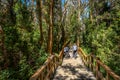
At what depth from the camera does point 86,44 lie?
35.1m

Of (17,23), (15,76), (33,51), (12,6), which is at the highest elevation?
(12,6)

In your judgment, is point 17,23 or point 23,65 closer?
point 23,65

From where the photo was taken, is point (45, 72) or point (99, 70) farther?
point (45, 72)

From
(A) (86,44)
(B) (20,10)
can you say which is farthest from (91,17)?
(B) (20,10)

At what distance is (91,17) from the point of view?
33750 mm

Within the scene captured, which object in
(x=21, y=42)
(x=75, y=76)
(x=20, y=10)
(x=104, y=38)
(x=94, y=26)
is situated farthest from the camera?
(x=94, y=26)

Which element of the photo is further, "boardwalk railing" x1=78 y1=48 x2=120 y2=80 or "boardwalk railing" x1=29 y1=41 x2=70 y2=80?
"boardwalk railing" x1=78 y1=48 x2=120 y2=80

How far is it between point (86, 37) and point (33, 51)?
18.2 m

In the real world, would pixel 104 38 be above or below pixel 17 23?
below

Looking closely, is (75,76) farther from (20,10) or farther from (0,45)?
(20,10)

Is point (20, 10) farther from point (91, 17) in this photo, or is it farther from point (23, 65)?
point (91, 17)

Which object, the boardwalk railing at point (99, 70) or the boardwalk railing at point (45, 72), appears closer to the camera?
the boardwalk railing at point (45, 72)

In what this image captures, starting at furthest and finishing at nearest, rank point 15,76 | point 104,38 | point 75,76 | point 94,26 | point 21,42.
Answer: point 94,26
point 104,38
point 21,42
point 15,76
point 75,76

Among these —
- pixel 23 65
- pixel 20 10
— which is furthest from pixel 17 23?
pixel 23 65
